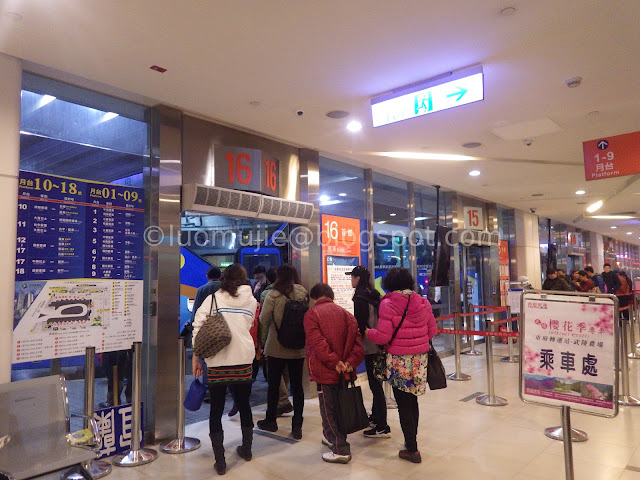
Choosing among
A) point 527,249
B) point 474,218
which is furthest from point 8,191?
point 527,249

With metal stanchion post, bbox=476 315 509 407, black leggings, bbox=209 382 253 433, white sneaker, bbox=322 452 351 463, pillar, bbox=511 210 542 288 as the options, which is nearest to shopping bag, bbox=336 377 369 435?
white sneaker, bbox=322 452 351 463

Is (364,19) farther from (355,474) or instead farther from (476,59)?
(355,474)

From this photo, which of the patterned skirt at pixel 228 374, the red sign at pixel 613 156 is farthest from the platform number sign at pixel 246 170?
the red sign at pixel 613 156

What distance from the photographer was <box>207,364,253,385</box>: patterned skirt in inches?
146

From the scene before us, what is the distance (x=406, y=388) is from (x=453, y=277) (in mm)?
5779

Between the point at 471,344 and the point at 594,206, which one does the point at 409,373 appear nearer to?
the point at 471,344

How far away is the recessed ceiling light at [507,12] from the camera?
9.80 feet

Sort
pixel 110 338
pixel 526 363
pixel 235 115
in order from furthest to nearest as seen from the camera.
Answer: pixel 235 115
pixel 110 338
pixel 526 363

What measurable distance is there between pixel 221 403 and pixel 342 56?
2.87 m

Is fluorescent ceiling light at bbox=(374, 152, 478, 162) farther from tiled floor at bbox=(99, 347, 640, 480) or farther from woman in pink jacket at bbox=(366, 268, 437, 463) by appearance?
tiled floor at bbox=(99, 347, 640, 480)

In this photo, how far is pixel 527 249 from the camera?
12.0m

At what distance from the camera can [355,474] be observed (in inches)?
139

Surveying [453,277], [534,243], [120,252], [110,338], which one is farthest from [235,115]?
[534,243]

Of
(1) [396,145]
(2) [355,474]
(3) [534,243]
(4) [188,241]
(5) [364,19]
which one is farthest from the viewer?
(3) [534,243]
